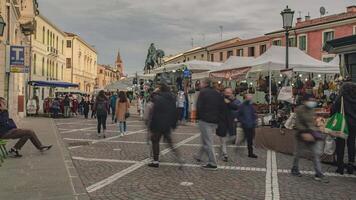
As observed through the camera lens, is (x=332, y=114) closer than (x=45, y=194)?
No

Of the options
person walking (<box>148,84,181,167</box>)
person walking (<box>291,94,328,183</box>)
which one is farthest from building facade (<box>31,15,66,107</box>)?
Result: person walking (<box>291,94,328,183</box>)

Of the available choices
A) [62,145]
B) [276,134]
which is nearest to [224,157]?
[276,134]

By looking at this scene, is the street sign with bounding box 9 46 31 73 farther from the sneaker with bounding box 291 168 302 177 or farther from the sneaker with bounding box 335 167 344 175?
the sneaker with bounding box 335 167 344 175

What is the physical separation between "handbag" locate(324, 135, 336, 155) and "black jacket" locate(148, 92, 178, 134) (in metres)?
3.37

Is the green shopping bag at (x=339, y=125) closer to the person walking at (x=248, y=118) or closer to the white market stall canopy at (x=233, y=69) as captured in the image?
the person walking at (x=248, y=118)

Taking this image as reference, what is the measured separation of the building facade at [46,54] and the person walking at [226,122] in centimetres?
3151

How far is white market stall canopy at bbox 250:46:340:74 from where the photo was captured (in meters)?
15.8

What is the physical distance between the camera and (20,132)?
1033 centimetres

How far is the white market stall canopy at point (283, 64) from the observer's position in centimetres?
1575

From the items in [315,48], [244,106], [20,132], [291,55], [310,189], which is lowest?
[310,189]

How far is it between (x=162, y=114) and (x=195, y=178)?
167 centimetres

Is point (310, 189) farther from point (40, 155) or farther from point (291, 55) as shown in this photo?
point (291, 55)

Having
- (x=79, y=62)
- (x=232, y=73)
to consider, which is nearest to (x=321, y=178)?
(x=232, y=73)

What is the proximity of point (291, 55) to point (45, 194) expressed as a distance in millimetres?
13507
